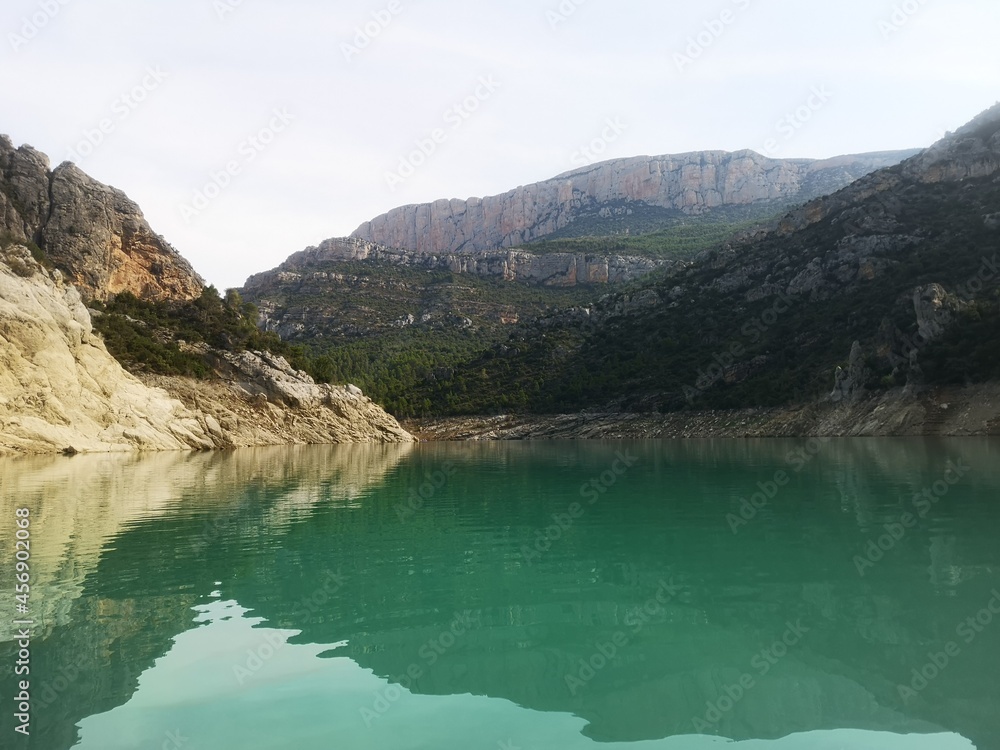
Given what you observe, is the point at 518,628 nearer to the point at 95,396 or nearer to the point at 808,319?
the point at 95,396

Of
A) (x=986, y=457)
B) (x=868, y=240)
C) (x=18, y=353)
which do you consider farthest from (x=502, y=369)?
(x=986, y=457)

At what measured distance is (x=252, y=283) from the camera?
16450 cm

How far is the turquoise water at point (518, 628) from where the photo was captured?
586 centimetres

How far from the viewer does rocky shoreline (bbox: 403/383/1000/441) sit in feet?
169

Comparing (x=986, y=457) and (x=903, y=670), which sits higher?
(x=903, y=670)

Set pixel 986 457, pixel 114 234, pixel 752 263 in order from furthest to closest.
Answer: pixel 752 263, pixel 114 234, pixel 986 457

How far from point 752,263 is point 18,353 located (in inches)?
3532

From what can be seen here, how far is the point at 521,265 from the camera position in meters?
163

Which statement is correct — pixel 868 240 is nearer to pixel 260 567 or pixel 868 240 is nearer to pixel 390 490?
pixel 390 490

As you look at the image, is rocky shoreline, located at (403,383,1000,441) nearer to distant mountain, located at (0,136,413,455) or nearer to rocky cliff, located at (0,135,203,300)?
distant mountain, located at (0,136,413,455)

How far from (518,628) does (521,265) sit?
519 ft

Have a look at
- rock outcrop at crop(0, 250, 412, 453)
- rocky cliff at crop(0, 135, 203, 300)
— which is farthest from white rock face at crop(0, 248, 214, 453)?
rocky cliff at crop(0, 135, 203, 300)

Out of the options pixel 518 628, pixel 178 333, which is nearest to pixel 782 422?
pixel 178 333

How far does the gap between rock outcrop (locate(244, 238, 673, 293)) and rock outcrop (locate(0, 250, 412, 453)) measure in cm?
9100
